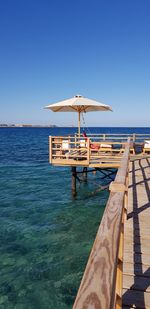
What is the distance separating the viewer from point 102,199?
1220 centimetres

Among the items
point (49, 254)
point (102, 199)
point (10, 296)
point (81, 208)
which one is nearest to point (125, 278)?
point (10, 296)

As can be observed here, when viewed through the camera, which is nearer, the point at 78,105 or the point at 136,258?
the point at 136,258

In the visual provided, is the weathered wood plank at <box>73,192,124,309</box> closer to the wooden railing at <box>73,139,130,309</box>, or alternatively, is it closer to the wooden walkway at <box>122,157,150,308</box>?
the wooden railing at <box>73,139,130,309</box>

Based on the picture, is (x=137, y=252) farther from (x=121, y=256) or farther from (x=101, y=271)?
(x=101, y=271)

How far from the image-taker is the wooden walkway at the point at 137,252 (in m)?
2.53

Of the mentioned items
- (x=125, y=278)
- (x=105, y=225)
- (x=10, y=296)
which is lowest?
(x=10, y=296)

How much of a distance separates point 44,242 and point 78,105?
6394mm

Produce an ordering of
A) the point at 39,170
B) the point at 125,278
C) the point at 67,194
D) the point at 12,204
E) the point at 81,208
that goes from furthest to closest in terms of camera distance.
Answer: the point at 39,170 < the point at 67,194 < the point at 12,204 < the point at 81,208 < the point at 125,278

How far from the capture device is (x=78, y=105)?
38.1ft

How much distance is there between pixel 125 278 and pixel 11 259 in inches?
187

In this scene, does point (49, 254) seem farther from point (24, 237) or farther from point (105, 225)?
point (105, 225)

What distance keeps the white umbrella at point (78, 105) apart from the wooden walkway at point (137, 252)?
20.4 ft

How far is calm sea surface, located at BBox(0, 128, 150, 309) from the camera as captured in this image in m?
5.42

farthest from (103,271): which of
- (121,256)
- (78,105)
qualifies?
(78,105)
